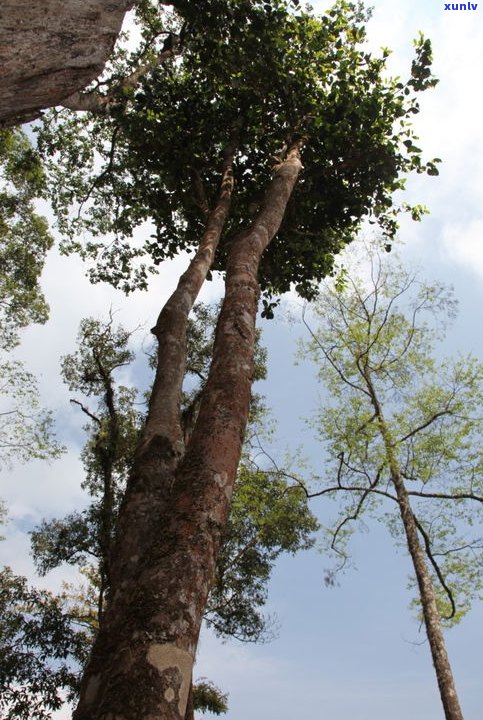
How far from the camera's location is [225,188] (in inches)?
382

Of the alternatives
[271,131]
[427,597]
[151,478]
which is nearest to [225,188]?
[271,131]

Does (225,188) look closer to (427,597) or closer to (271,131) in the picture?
(271,131)

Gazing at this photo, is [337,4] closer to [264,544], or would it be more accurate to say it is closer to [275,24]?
[275,24]

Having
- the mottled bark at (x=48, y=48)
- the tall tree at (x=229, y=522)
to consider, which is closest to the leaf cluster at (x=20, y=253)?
the tall tree at (x=229, y=522)

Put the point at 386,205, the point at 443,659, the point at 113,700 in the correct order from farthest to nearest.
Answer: the point at 386,205
the point at 443,659
the point at 113,700

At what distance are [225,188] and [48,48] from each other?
5.40 metres

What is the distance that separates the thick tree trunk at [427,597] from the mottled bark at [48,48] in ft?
40.2

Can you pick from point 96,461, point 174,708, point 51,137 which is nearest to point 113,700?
point 174,708

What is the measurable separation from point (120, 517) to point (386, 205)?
9986 mm

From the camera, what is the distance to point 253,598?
696 inches

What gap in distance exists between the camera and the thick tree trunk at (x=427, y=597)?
397 inches

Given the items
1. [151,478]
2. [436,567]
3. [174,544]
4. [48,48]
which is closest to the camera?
[174,544]

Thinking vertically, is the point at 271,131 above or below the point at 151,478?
above

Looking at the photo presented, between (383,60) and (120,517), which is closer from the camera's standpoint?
(120,517)
